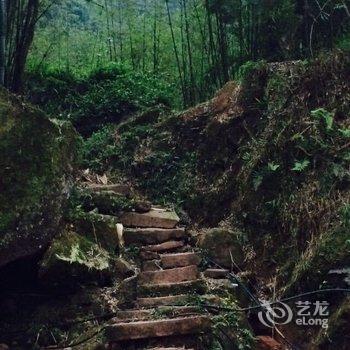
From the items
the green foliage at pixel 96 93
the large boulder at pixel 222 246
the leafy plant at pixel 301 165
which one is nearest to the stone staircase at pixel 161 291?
the large boulder at pixel 222 246

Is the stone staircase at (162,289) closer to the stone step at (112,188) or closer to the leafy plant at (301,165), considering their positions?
the stone step at (112,188)

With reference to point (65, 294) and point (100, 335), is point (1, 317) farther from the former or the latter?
point (100, 335)

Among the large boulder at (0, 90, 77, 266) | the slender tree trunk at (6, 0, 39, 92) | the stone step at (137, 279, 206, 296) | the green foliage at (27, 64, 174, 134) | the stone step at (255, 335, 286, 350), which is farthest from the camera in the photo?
the green foliage at (27, 64, 174, 134)

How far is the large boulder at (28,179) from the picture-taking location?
382cm

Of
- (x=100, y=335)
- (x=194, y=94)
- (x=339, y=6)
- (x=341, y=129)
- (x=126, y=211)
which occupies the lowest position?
(x=100, y=335)

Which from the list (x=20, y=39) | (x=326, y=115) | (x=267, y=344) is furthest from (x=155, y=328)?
(x=20, y=39)

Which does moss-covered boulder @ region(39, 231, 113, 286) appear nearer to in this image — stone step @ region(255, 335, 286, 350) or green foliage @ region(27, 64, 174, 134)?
stone step @ region(255, 335, 286, 350)

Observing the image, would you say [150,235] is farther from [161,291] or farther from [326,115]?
[326,115]

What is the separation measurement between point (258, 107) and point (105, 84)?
13.7 feet

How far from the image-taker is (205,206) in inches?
237

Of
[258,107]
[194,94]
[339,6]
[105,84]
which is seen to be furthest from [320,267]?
[105,84]

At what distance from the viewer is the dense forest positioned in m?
3.96

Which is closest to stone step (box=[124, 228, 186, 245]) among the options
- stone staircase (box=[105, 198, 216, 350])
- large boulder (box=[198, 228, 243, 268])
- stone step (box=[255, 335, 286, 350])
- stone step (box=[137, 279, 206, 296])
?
stone staircase (box=[105, 198, 216, 350])

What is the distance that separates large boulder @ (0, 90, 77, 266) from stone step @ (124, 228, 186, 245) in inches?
41.2
